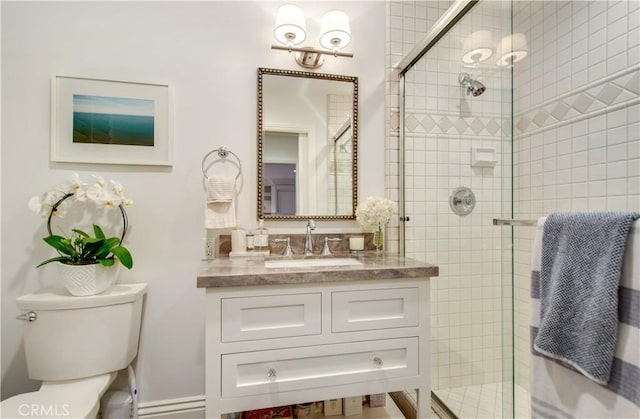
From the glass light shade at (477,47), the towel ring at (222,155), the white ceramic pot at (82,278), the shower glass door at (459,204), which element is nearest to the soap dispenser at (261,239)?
the towel ring at (222,155)

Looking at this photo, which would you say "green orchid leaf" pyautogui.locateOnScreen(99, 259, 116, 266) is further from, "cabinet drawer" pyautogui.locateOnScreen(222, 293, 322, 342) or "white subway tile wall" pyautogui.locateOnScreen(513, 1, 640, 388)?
"white subway tile wall" pyautogui.locateOnScreen(513, 1, 640, 388)

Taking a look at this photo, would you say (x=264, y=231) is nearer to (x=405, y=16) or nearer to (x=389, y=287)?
(x=389, y=287)

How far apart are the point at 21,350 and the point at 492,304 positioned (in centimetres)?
228

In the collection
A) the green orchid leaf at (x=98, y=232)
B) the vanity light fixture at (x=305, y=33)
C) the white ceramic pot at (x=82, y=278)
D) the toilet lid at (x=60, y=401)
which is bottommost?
the toilet lid at (x=60, y=401)

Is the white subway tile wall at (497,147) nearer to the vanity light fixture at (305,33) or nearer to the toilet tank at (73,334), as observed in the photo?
the vanity light fixture at (305,33)

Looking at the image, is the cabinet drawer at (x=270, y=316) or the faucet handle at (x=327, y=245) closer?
the cabinet drawer at (x=270, y=316)

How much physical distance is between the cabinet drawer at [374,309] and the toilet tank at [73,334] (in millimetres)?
944

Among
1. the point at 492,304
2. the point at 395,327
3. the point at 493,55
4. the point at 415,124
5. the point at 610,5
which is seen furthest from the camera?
the point at 415,124

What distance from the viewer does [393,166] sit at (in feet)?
5.59

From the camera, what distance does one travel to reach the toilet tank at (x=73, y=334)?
3.90 feet

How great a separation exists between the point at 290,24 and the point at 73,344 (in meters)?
1.71

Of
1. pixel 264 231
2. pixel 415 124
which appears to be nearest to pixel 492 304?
pixel 415 124

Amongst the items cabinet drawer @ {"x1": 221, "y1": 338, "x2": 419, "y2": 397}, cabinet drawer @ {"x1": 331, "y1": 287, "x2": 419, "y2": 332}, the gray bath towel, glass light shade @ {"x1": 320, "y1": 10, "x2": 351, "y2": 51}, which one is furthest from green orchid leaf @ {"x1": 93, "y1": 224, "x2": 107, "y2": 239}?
the gray bath towel

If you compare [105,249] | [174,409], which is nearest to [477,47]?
[105,249]
